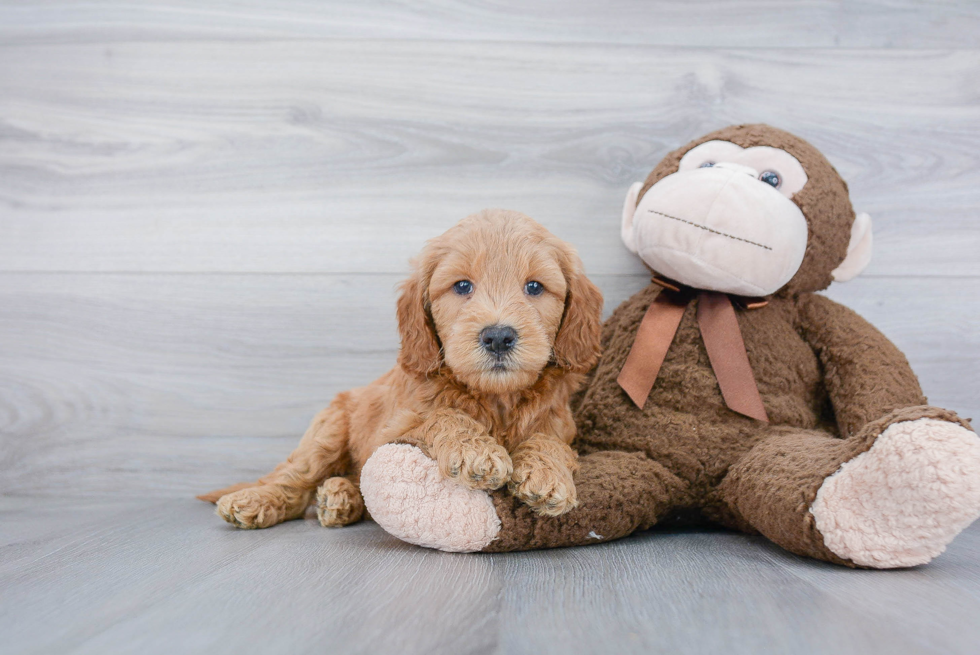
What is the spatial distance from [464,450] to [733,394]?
67 centimetres

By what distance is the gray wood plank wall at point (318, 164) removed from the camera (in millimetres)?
1990

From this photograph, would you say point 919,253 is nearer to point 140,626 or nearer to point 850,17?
point 850,17

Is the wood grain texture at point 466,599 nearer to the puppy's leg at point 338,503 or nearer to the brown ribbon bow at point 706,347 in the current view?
the puppy's leg at point 338,503

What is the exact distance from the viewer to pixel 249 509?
1590 millimetres

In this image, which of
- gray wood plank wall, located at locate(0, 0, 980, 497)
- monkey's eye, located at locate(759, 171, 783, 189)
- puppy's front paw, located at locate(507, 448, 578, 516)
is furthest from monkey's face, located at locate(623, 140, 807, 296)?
puppy's front paw, located at locate(507, 448, 578, 516)

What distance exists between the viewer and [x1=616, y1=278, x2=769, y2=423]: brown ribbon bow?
4.98ft

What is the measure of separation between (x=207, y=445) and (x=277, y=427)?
223mm

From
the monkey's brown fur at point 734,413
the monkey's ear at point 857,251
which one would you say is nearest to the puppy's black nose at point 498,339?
the monkey's brown fur at point 734,413

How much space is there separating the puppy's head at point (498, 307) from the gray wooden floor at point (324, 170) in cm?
58

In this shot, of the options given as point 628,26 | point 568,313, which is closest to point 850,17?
point 628,26

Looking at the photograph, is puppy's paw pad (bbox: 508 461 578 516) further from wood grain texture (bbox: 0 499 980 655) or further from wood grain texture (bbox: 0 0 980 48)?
wood grain texture (bbox: 0 0 980 48)

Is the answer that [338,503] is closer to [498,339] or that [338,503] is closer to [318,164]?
[498,339]

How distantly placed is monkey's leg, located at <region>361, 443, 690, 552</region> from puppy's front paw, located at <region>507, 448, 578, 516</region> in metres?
0.04

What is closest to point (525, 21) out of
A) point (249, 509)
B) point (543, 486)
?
point (543, 486)
